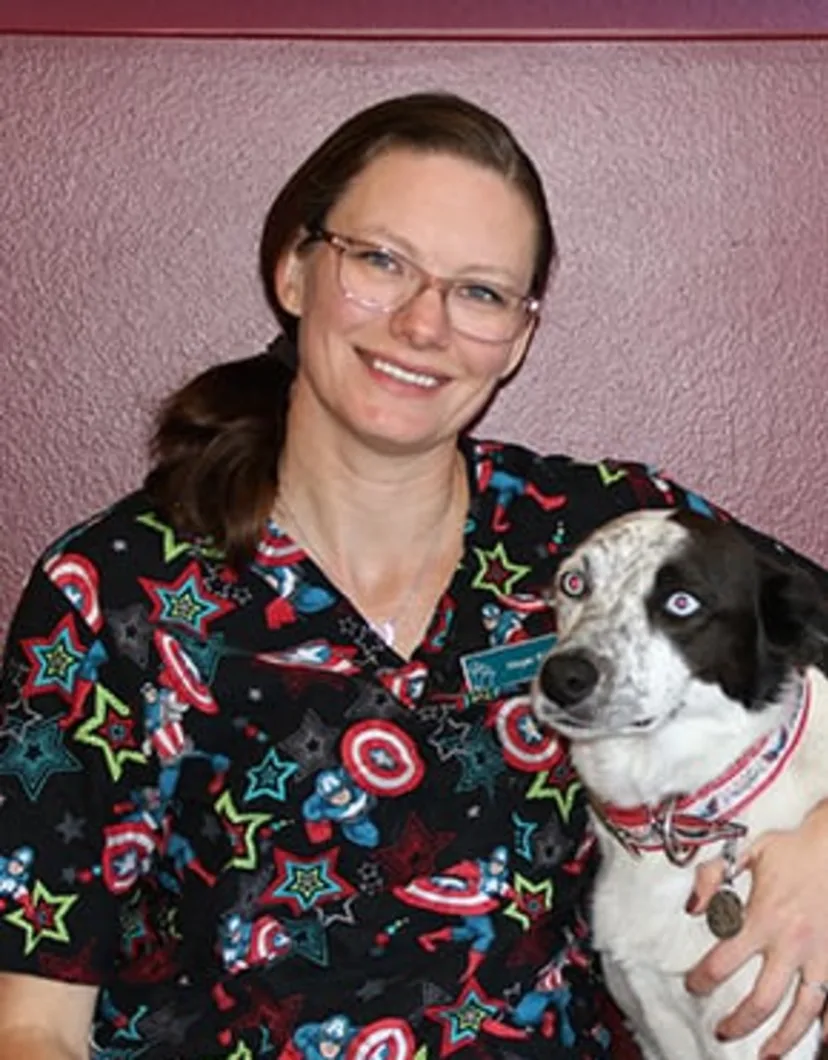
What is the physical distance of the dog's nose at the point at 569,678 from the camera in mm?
1531

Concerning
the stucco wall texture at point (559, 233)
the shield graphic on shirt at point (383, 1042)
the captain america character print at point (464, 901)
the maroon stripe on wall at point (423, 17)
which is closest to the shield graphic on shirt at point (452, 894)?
the captain america character print at point (464, 901)

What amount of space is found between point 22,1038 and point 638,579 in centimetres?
67

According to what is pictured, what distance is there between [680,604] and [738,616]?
0.20ft

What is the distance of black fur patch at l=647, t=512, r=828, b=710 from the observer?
5.19 ft

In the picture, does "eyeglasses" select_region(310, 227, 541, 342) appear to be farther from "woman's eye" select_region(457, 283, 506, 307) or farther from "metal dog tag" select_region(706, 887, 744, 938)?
"metal dog tag" select_region(706, 887, 744, 938)

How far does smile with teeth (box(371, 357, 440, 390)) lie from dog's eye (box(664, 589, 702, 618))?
1.04 feet

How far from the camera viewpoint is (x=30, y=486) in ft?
7.12

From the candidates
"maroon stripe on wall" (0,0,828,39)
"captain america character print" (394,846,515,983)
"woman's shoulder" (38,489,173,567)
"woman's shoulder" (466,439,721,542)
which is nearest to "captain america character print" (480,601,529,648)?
"woman's shoulder" (466,439,721,542)

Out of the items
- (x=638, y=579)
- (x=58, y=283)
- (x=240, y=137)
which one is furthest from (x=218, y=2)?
(x=638, y=579)

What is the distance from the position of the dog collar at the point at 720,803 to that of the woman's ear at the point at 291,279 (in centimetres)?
60

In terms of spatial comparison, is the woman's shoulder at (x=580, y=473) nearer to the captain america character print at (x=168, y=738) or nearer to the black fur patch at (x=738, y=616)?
the black fur patch at (x=738, y=616)

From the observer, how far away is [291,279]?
5.86ft

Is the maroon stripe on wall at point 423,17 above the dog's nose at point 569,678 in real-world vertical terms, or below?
above

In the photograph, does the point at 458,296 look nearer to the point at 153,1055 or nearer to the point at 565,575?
the point at 565,575
